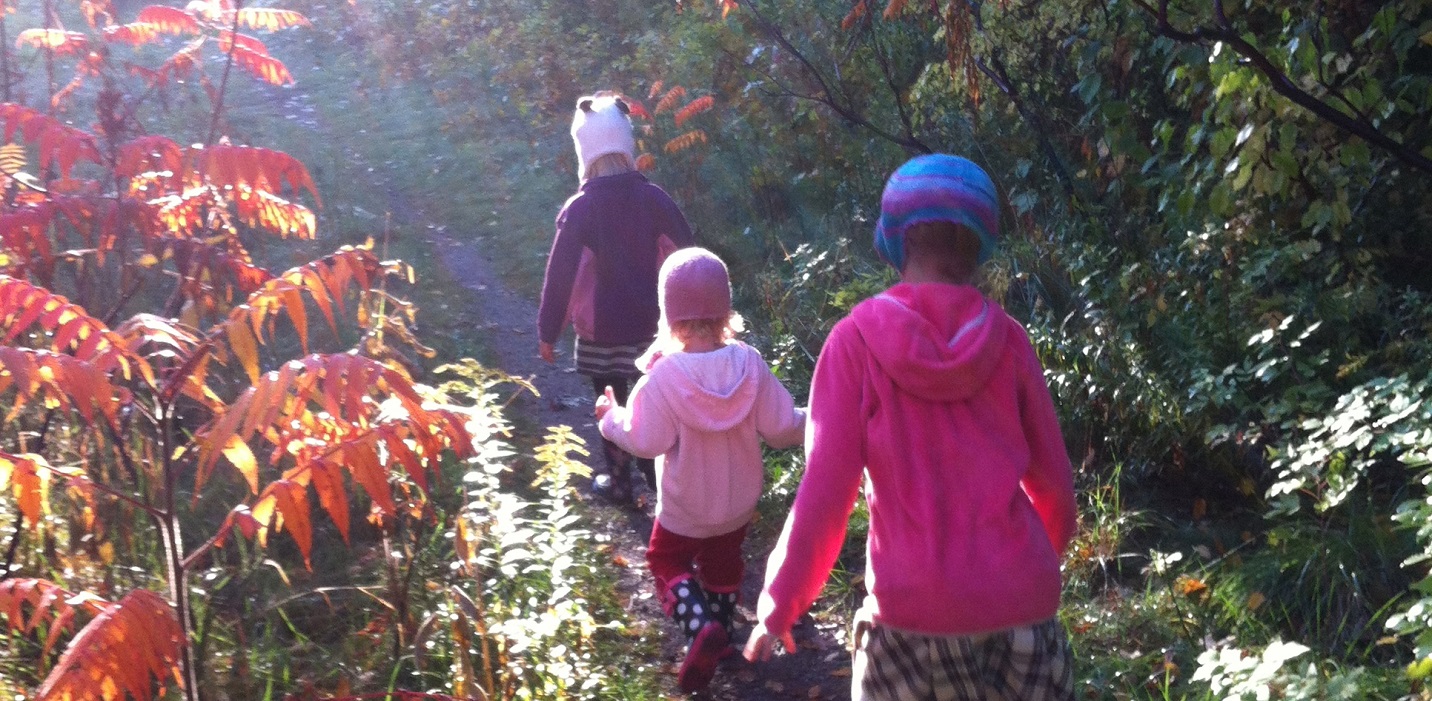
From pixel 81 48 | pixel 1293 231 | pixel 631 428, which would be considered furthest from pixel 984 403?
pixel 81 48

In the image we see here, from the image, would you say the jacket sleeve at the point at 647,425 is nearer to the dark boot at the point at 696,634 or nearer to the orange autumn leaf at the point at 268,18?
the dark boot at the point at 696,634

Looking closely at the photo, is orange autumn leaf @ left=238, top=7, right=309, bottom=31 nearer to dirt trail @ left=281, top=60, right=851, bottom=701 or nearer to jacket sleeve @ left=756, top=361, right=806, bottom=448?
jacket sleeve @ left=756, top=361, right=806, bottom=448

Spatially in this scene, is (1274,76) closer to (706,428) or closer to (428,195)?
(706,428)

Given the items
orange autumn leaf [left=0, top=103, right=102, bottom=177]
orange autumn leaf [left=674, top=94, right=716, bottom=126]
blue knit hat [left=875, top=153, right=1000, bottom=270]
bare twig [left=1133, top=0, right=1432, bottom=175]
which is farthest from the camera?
orange autumn leaf [left=674, top=94, right=716, bottom=126]

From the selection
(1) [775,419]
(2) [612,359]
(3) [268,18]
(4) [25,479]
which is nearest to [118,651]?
(4) [25,479]

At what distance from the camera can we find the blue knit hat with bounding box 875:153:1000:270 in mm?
2553

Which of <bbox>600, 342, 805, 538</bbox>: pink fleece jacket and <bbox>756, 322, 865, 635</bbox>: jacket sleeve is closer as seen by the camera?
<bbox>756, 322, 865, 635</bbox>: jacket sleeve

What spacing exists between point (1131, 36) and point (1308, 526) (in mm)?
3018

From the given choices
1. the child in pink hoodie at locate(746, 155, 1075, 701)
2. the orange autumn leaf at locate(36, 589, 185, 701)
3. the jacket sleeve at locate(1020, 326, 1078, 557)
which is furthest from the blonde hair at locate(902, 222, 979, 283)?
the orange autumn leaf at locate(36, 589, 185, 701)

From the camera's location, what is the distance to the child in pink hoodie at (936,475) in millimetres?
2436

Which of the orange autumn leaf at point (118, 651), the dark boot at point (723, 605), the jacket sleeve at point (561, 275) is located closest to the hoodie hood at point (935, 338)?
the orange autumn leaf at point (118, 651)

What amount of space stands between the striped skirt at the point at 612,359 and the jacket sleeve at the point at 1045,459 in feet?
11.7

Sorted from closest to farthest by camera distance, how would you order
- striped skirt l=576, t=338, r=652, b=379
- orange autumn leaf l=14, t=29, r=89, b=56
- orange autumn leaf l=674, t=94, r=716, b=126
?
1. orange autumn leaf l=14, t=29, r=89, b=56
2. striped skirt l=576, t=338, r=652, b=379
3. orange autumn leaf l=674, t=94, r=716, b=126

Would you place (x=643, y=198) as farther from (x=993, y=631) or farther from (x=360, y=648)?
(x=993, y=631)
